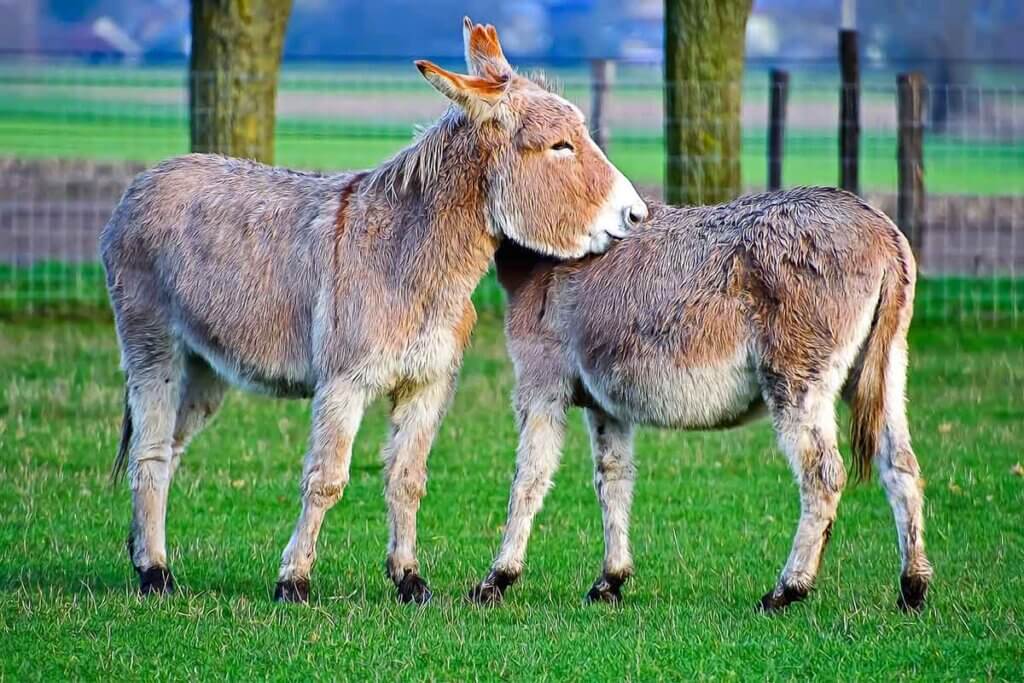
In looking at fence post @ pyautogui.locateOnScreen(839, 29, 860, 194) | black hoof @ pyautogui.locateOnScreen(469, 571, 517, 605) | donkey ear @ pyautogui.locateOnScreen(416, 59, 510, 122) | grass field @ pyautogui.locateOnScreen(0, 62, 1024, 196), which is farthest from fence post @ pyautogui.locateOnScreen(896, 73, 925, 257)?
grass field @ pyautogui.locateOnScreen(0, 62, 1024, 196)

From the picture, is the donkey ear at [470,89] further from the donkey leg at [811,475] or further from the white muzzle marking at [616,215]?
the donkey leg at [811,475]

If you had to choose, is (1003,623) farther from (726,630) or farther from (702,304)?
(702,304)

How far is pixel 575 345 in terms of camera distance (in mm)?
7301

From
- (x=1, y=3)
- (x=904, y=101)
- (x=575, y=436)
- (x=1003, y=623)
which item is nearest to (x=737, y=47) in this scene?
(x=904, y=101)

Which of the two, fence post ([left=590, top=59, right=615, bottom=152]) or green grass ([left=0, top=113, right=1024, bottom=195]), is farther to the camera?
green grass ([left=0, top=113, right=1024, bottom=195])

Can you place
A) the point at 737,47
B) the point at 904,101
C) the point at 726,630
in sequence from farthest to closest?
the point at 904,101
the point at 737,47
the point at 726,630

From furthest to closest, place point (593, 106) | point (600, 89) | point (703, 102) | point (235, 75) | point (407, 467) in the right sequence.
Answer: point (593, 106) < point (600, 89) < point (703, 102) < point (235, 75) < point (407, 467)

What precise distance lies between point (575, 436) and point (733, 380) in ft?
15.5

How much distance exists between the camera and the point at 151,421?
24.7ft

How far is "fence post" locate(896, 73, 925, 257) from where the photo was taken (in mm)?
14922

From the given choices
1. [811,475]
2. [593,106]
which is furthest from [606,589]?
[593,106]

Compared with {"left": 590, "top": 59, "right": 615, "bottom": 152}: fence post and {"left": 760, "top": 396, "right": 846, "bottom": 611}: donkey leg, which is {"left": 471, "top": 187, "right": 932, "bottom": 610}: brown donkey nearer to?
{"left": 760, "top": 396, "right": 846, "bottom": 611}: donkey leg

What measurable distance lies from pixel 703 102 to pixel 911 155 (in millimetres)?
2288

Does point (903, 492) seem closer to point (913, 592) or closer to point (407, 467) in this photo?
point (913, 592)
